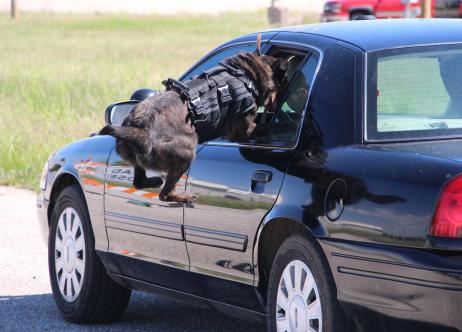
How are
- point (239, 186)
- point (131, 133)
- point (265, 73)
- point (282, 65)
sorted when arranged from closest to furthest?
point (239, 186), point (131, 133), point (265, 73), point (282, 65)

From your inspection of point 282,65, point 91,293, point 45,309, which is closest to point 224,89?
point 282,65

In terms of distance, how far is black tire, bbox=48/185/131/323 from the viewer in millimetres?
6383

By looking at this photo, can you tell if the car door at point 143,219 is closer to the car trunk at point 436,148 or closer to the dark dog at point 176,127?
the dark dog at point 176,127

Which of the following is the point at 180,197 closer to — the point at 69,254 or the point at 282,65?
the point at 282,65

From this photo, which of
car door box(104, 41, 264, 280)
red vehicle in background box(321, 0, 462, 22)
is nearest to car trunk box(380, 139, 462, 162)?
car door box(104, 41, 264, 280)

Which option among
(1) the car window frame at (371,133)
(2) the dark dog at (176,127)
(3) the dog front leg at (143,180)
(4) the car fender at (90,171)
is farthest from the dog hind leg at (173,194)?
(1) the car window frame at (371,133)

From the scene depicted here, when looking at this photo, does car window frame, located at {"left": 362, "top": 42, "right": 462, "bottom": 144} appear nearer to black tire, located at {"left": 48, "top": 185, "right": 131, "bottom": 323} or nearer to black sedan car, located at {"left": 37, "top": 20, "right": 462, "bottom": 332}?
black sedan car, located at {"left": 37, "top": 20, "right": 462, "bottom": 332}

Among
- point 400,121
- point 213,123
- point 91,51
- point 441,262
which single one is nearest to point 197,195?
point 213,123

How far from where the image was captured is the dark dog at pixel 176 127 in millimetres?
5172

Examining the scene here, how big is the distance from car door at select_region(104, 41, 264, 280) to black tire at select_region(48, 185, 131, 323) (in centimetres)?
30

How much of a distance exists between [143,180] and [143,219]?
0.71 ft

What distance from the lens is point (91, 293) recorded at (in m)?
6.37

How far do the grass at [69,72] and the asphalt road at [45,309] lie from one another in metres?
3.88

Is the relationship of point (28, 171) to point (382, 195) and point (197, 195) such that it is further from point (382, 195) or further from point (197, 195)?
point (382, 195)
